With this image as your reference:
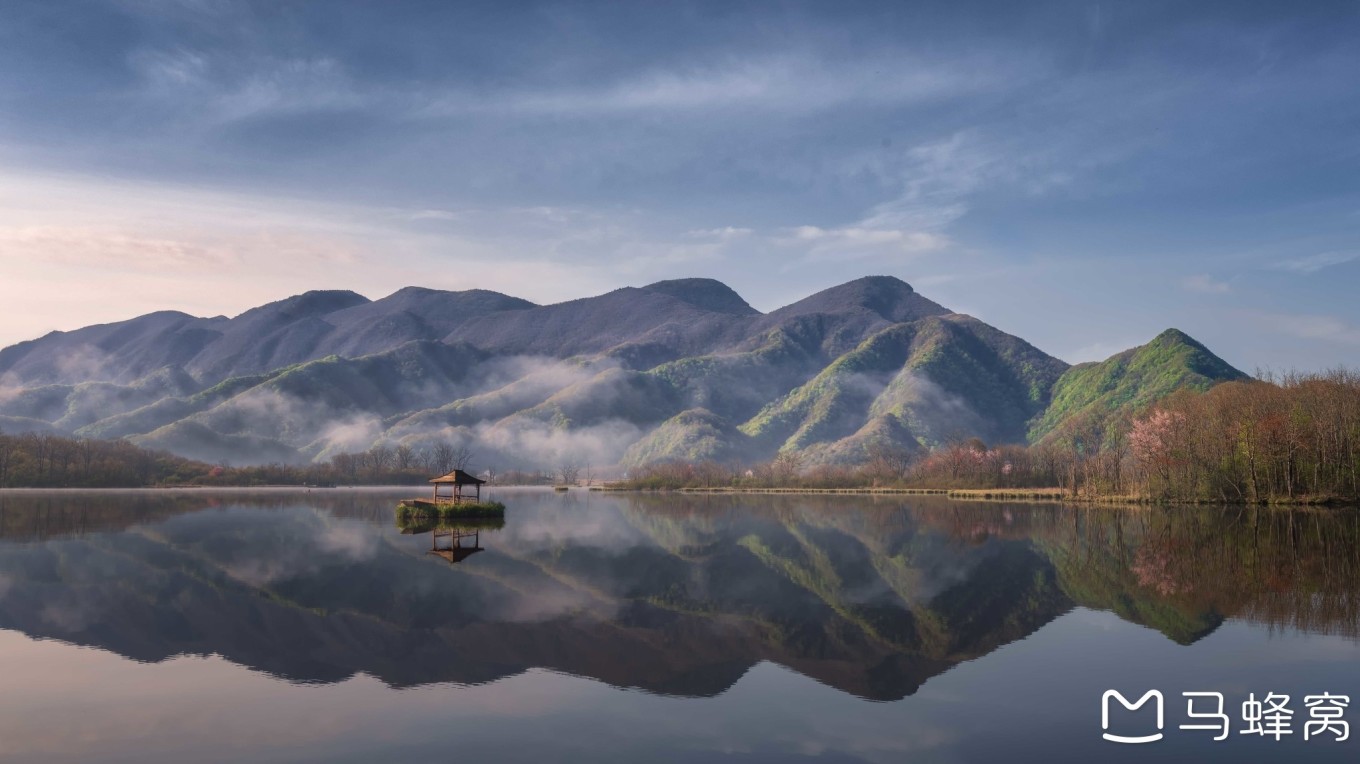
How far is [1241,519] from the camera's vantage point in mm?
61062

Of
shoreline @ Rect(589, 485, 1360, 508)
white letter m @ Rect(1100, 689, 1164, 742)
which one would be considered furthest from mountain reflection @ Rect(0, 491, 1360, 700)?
shoreline @ Rect(589, 485, 1360, 508)

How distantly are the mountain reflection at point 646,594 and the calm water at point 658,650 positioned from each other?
0.53 feet

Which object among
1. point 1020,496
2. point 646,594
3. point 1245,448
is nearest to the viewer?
point 646,594

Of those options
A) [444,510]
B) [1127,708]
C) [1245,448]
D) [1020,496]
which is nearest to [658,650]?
[1127,708]

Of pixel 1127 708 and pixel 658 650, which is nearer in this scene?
pixel 1127 708

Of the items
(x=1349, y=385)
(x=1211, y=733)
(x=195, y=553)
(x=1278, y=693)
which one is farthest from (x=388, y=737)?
(x=1349, y=385)

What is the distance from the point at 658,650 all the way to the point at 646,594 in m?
8.48

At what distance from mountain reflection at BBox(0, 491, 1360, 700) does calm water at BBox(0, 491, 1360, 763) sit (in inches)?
6.3

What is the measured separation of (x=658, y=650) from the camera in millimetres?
21641

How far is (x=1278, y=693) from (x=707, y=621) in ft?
43.1

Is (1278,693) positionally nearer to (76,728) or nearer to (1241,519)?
(76,728)

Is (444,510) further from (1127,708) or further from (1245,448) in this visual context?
(1245,448)

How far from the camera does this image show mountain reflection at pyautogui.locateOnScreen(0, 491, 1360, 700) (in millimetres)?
21047

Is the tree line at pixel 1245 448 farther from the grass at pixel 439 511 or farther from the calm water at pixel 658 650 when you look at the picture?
the grass at pixel 439 511
